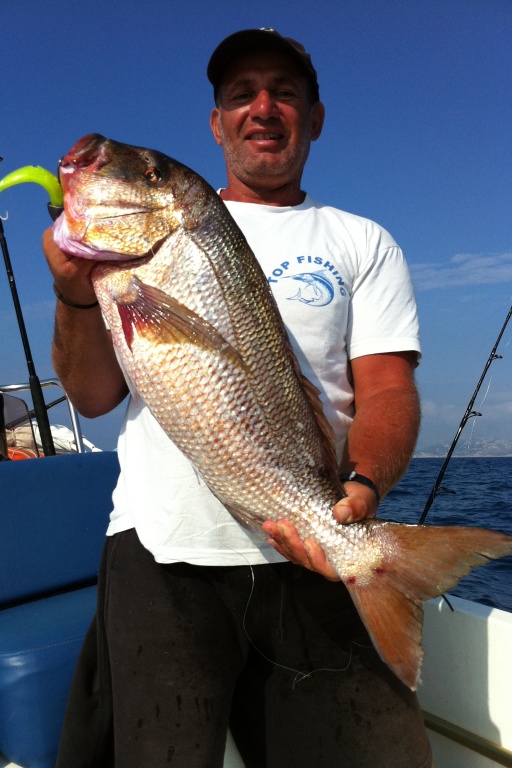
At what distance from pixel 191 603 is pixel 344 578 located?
50 centimetres

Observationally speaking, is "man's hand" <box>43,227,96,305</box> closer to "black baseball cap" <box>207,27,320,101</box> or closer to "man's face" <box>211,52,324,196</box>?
"man's face" <box>211,52,324,196</box>

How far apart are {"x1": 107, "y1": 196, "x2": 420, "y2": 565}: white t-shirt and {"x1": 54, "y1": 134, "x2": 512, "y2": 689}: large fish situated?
18cm

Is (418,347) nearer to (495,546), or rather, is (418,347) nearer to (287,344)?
(287,344)

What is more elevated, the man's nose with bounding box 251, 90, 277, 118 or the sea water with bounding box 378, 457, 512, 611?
the man's nose with bounding box 251, 90, 277, 118

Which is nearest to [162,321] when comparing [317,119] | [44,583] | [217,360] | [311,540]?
[217,360]

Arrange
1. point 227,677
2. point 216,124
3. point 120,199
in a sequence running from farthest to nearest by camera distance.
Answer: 1. point 216,124
2. point 227,677
3. point 120,199

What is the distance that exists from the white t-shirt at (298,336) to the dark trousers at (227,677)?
0.32 ft

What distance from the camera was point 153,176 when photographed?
6.35 feet

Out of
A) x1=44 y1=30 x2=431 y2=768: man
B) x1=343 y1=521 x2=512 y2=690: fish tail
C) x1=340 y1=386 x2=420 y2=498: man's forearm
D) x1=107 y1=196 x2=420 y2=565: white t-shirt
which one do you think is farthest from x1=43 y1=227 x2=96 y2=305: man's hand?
x1=343 y1=521 x2=512 y2=690: fish tail

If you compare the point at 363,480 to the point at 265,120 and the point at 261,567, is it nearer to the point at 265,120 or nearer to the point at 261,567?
the point at 261,567

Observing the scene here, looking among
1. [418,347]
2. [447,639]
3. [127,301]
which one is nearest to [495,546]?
[418,347]

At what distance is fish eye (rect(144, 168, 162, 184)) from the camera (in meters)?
1.93

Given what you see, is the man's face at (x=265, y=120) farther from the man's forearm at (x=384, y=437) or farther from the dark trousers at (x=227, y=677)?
the dark trousers at (x=227, y=677)

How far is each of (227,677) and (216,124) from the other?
6.87ft
